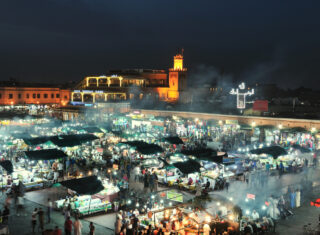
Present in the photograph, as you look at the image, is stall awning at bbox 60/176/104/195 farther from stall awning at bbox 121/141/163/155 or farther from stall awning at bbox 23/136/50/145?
stall awning at bbox 23/136/50/145

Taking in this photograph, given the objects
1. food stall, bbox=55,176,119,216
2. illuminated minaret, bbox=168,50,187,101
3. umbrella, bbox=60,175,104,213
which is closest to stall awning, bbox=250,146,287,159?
food stall, bbox=55,176,119,216

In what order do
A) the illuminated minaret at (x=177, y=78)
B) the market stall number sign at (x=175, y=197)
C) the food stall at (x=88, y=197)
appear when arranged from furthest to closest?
the illuminated minaret at (x=177, y=78) → the market stall number sign at (x=175, y=197) → the food stall at (x=88, y=197)

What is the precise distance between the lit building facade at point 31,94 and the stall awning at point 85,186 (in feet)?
154

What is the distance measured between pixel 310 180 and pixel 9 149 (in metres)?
17.4

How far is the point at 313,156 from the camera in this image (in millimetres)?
18531

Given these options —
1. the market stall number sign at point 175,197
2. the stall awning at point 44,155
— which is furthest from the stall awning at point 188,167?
the stall awning at point 44,155

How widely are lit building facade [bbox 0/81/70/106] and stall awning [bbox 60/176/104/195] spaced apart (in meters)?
47.1

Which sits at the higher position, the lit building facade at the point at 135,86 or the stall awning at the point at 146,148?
the lit building facade at the point at 135,86

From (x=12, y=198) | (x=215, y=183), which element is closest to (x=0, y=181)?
(x=12, y=198)

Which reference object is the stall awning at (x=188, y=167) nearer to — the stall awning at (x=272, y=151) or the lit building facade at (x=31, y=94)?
the stall awning at (x=272, y=151)

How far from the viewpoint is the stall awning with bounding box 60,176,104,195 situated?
34.4 feet

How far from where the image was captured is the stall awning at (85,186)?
10.5 meters

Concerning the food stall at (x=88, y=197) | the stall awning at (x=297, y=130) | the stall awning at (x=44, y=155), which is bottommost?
the food stall at (x=88, y=197)

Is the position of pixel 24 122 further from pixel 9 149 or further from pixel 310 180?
pixel 310 180
